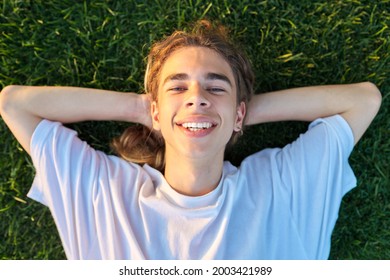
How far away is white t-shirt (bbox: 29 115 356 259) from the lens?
7.21ft

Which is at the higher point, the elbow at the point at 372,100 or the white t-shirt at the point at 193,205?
the elbow at the point at 372,100

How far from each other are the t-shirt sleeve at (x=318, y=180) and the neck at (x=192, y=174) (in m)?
0.37

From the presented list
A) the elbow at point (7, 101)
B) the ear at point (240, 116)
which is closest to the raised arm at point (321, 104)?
the ear at point (240, 116)

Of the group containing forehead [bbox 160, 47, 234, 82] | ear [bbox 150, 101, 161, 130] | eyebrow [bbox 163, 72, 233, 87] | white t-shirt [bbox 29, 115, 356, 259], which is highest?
forehead [bbox 160, 47, 234, 82]

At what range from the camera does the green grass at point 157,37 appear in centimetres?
250

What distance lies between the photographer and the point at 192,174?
2225 millimetres

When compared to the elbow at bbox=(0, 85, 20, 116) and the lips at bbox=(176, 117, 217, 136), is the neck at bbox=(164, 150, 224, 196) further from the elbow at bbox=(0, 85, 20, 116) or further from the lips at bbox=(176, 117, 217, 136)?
the elbow at bbox=(0, 85, 20, 116)

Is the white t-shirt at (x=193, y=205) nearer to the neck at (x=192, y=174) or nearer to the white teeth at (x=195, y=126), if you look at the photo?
the neck at (x=192, y=174)

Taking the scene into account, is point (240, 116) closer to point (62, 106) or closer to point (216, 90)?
point (216, 90)

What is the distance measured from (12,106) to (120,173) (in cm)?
66

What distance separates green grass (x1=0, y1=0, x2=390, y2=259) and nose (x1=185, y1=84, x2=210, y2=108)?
62 cm

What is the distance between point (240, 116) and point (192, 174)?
1.31 feet

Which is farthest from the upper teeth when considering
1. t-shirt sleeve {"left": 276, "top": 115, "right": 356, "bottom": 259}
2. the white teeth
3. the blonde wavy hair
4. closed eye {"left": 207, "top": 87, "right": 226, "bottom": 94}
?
t-shirt sleeve {"left": 276, "top": 115, "right": 356, "bottom": 259}

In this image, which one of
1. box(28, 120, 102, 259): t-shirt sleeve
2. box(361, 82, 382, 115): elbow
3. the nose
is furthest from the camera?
box(361, 82, 382, 115): elbow
